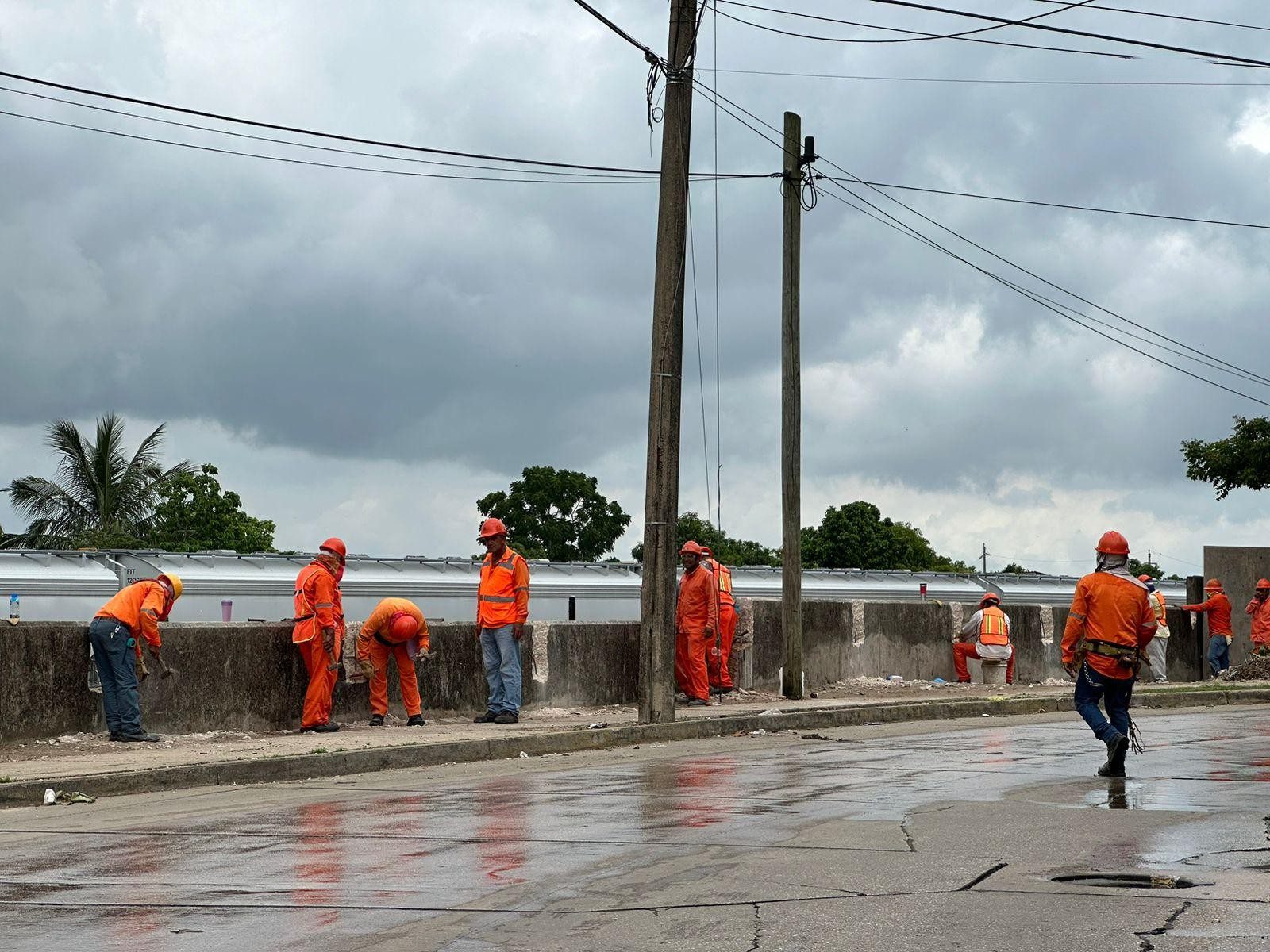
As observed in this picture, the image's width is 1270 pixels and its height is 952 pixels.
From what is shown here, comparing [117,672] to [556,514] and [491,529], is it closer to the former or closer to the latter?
[491,529]

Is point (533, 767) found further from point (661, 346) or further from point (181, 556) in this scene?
point (181, 556)

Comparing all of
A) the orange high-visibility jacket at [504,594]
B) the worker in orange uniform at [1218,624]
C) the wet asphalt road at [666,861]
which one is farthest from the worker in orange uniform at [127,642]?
the worker in orange uniform at [1218,624]

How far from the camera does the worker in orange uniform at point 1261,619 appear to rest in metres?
25.4

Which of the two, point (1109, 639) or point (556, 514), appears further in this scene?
point (556, 514)

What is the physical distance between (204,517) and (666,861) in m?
47.3

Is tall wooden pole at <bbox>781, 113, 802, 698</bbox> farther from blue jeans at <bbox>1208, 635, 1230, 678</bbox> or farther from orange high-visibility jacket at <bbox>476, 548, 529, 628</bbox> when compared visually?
blue jeans at <bbox>1208, 635, 1230, 678</bbox>

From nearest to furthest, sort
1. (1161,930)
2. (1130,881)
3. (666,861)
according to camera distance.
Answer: (1161,930)
(1130,881)
(666,861)

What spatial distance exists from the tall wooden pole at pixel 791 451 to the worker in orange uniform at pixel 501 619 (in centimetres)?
512

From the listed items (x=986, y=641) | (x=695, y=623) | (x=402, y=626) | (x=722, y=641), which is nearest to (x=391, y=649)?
(x=402, y=626)

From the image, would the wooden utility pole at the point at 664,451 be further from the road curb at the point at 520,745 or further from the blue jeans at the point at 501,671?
the blue jeans at the point at 501,671

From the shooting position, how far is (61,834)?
9.27m

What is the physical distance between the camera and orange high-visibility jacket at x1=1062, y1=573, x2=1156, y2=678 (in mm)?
11555

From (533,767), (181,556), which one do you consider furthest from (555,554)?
(533,767)

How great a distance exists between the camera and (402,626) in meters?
15.5
